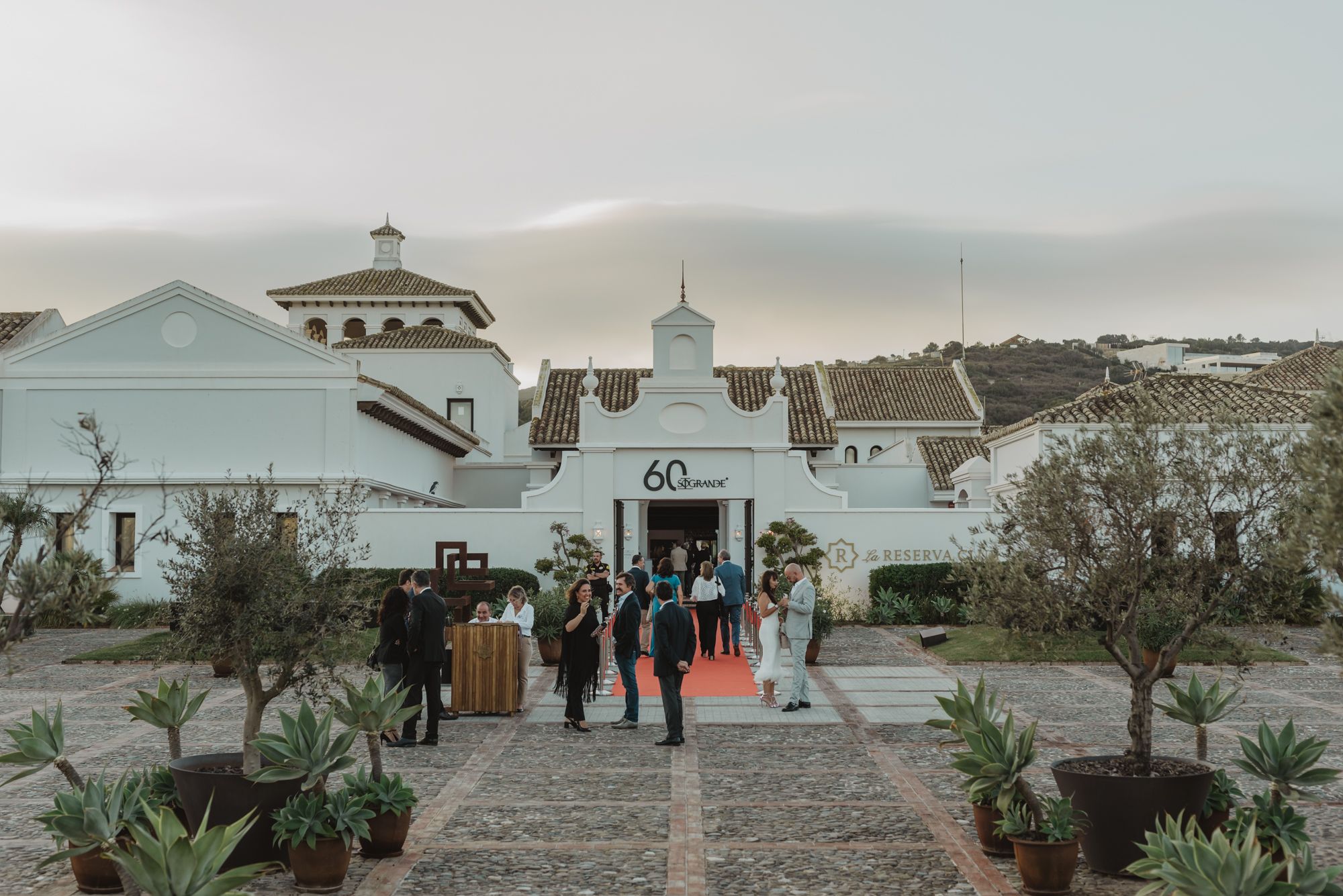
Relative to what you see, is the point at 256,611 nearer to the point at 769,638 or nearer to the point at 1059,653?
the point at 769,638

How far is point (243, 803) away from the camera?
24.0ft

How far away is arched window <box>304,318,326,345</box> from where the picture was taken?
47.0 metres

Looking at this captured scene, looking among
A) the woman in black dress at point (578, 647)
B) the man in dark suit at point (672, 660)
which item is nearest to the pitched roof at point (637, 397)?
the woman in black dress at point (578, 647)

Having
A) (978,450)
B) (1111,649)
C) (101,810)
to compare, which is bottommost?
(101,810)

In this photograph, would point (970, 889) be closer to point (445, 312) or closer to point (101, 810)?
point (101, 810)

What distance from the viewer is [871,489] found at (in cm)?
3994

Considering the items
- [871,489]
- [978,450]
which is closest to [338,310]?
[871,489]

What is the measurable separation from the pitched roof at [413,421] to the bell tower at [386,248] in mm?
12807

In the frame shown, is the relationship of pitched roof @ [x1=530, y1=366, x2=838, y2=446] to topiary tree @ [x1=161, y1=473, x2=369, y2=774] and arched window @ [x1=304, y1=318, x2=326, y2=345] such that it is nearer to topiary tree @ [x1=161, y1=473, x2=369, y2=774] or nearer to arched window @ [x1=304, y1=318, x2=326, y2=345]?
arched window @ [x1=304, y1=318, x2=326, y2=345]

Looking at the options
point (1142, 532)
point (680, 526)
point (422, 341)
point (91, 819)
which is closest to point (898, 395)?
point (680, 526)

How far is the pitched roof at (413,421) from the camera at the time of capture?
28391mm

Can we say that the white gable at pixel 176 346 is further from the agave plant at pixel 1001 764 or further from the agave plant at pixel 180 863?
the agave plant at pixel 180 863

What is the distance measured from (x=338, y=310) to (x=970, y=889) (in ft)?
142

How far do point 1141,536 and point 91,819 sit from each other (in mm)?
6702
